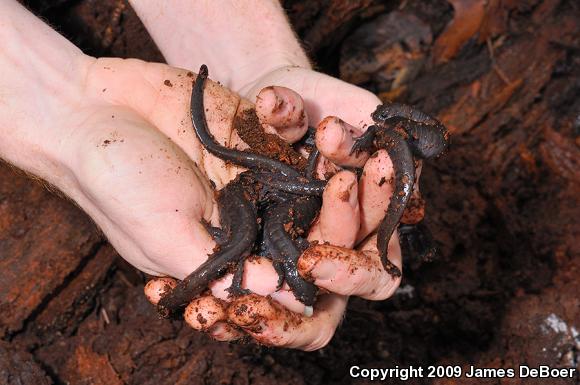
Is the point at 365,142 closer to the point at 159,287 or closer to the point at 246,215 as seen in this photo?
the point at 246,215

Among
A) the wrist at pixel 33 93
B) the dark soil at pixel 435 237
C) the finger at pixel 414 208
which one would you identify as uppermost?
the wrist at pixel 33 93

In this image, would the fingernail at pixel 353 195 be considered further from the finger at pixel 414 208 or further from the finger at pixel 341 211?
the finger at pixel 414 208

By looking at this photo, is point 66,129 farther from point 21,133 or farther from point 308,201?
point 308,201

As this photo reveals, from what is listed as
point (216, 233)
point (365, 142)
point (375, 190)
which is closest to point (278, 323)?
point (216, 233)

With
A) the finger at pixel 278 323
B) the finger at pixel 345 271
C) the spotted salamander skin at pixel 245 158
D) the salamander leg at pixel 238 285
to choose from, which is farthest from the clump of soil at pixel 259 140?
the finger at pixel 278 323

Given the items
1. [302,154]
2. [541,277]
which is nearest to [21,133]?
[302,154]

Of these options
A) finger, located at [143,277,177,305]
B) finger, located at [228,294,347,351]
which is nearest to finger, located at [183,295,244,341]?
finger, located at [228,294,347,351]
